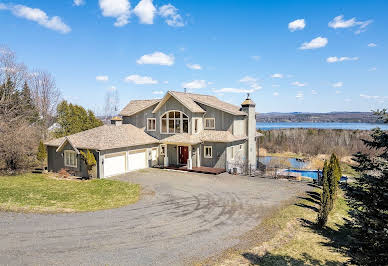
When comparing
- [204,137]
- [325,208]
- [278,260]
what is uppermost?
[204,137]

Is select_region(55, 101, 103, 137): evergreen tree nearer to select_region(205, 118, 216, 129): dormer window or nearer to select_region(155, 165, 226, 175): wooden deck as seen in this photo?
select_region(155, 165, 226, 175): wooden deck

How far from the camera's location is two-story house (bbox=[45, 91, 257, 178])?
22.6 m

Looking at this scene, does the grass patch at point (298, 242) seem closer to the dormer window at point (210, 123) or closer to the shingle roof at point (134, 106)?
the dormer window at point (210, 123)

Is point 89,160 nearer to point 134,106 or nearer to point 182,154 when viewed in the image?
point 182,154

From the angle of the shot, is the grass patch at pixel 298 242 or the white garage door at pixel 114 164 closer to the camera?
the grass patch at pixel 298 242

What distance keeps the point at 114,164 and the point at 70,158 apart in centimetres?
417

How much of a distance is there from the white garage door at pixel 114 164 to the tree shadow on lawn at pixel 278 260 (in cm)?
1580

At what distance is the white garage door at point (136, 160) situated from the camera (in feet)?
79.0

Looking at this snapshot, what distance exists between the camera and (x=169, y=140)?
82.8 ft

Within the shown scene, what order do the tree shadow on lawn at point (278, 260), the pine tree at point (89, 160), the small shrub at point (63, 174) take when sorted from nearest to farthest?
1. the tree shadow on lawn at point (278, 260)
2. the pine tree at point (89, 160)
3. the small shrub at point (63, 174)

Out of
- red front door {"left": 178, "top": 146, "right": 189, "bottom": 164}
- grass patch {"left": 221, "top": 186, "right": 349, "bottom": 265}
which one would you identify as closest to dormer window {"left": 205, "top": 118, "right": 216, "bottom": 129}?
red front door {"left": 178, "top": 146, "right": 189, "bottom": 164}

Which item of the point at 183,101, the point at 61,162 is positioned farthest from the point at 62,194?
the point at 183,101

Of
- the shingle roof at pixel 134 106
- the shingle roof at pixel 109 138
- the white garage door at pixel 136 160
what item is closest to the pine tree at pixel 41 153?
the shingle roof at pixel 109 138

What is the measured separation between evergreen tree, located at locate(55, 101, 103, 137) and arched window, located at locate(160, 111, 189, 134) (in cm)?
1566
